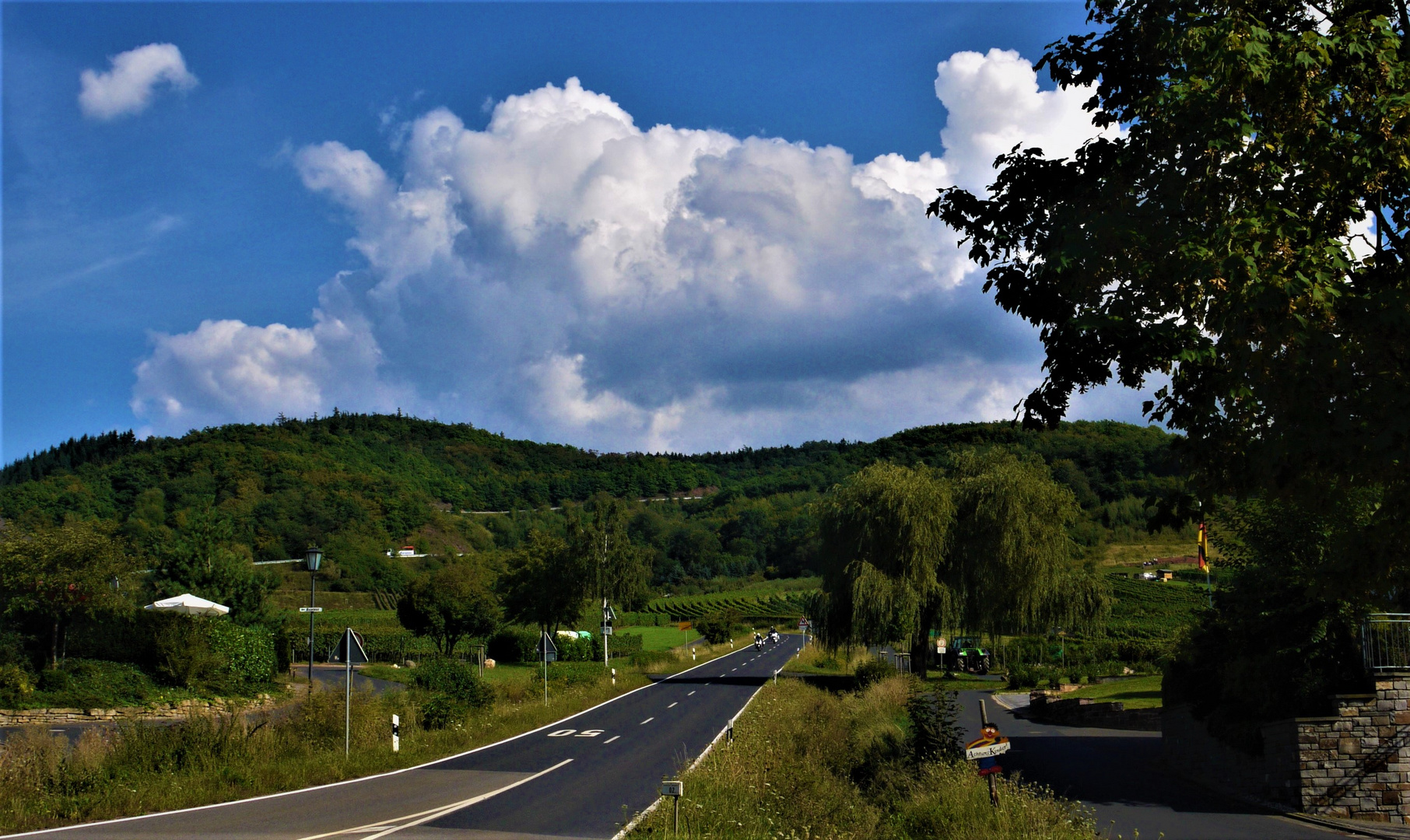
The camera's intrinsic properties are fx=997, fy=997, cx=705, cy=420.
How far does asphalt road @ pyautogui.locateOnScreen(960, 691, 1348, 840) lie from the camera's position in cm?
1338

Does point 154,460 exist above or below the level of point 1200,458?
above

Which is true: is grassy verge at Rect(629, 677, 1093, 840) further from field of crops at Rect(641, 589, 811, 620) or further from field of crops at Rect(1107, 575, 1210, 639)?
field of crops at Rect(641, 589, 811, 620)

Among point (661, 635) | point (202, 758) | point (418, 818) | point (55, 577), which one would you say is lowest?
point (661, 635)

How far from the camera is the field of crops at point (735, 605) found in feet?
378

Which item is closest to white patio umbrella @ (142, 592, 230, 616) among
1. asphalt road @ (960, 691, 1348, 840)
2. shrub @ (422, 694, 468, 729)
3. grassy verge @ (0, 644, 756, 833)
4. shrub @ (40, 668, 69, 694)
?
shrub @ (40, 668, 69, 694)

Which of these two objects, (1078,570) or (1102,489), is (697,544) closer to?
(1102,489)

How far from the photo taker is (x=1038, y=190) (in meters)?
9.95

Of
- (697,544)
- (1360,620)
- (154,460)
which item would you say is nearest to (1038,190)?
(1360,620)

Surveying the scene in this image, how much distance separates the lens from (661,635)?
89.9 meters

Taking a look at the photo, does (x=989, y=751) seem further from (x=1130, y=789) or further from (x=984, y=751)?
(x=1130, y=789)

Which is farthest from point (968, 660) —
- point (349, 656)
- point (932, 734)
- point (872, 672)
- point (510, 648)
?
point (349, 656)

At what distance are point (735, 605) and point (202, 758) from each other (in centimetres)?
10677

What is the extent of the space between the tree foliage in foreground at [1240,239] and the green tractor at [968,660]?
145 feet

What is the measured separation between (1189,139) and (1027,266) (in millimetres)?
1857
